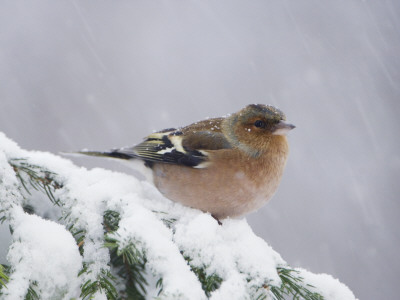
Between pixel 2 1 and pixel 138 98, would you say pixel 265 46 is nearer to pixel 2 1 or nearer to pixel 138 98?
pixel 138 98

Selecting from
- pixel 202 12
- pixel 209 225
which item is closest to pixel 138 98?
pixel 202 12

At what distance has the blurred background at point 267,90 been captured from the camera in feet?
28.3

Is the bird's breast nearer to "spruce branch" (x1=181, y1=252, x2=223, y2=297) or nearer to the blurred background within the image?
"spruce branch" (x1=181, y1=252, x2=223, y2=297)

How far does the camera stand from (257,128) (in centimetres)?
278

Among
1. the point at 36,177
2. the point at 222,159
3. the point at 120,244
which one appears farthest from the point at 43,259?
the point at 222,159

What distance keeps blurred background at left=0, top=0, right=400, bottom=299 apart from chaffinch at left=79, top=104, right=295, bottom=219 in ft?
13.5

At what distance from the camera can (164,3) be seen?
1289 cm

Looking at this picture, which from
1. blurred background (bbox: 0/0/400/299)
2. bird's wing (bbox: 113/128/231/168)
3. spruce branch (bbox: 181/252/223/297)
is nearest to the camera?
spruce branch (bbox: 181/252/223/297)

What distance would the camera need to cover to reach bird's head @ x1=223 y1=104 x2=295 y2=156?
8.74 ft

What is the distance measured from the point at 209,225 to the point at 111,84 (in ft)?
29.3

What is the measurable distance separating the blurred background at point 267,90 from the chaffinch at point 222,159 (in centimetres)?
413

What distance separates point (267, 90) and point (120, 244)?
9211mm

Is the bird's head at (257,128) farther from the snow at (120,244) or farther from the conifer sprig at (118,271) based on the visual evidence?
the conifer sprig at (118,271)

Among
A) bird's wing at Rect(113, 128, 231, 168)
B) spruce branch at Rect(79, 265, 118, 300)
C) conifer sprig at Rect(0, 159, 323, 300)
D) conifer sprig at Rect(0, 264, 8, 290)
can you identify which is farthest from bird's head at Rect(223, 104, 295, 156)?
conifer sprig at Rect(0, 264, 8, 290)
